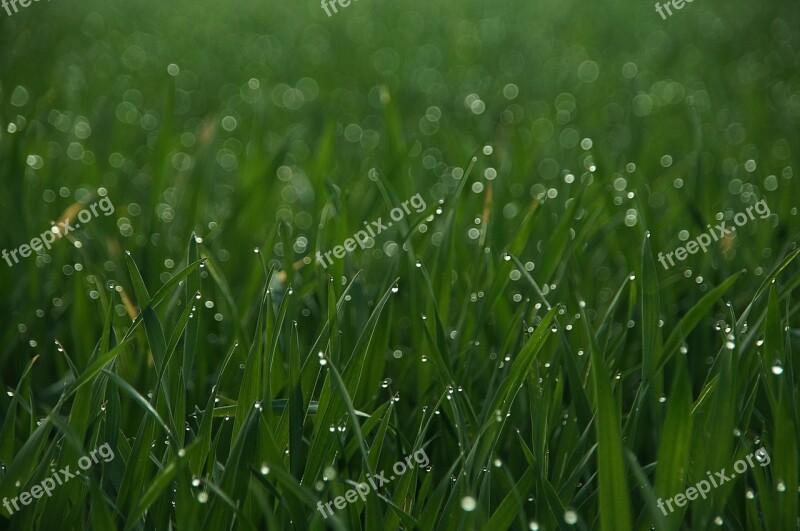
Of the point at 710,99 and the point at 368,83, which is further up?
the point at 368,83

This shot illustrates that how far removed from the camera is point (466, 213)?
69.5 inches

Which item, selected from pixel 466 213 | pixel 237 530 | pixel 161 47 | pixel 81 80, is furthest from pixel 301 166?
pixel 161 47

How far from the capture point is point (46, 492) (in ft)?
3.16

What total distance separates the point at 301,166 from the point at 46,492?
136 cm

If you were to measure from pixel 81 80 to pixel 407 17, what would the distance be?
2021 millimetres

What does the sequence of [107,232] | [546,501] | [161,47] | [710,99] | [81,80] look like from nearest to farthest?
[546,501], [107,232], [710,99], [81,80], [161,47]

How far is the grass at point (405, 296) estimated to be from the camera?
945mm

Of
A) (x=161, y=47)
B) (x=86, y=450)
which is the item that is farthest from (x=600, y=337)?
(x=161, y=47)

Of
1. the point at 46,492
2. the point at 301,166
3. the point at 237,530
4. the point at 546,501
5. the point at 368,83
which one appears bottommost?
the point at 546,501

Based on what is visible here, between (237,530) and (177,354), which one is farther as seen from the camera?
(177,354)

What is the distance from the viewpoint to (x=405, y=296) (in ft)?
5.01

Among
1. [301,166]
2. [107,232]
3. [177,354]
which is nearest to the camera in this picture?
[177,354]

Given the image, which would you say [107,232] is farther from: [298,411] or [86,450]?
[298,411]

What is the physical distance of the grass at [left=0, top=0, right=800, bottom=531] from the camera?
0.95 m
